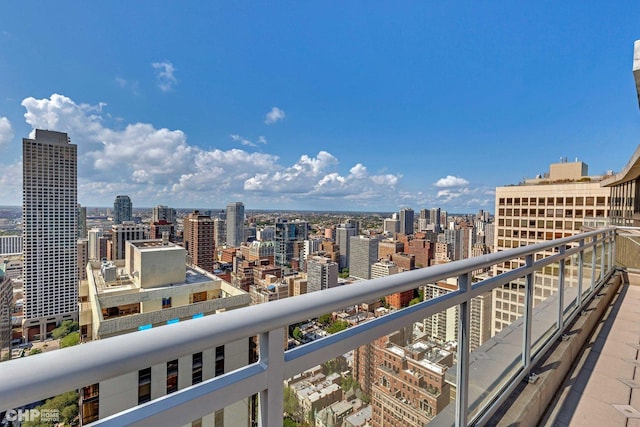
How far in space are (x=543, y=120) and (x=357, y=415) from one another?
29.0 m

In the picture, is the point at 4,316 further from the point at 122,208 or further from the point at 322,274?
the point at 122,208

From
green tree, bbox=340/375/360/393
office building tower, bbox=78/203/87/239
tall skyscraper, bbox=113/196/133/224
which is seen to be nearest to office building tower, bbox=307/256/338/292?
office building tower, bbox=78/203/87/239

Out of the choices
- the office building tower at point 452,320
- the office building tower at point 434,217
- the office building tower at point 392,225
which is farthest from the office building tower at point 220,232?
the office building tower at point 452,320

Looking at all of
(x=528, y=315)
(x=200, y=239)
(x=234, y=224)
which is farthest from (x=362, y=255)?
(x=528, y=315)

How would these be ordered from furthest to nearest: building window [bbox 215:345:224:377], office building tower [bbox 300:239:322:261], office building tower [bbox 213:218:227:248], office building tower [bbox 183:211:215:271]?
1. office building tower [bbox 213:218:227:248]
2. office building tower [bbox 300:239:322:261]
3. office building tower [bbox 183:211:215:271]
4. building window [bbox 215:345:224:377]

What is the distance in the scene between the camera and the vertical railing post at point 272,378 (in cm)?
66

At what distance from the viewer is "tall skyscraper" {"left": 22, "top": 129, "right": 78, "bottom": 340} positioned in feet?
75.3

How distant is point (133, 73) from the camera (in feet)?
118

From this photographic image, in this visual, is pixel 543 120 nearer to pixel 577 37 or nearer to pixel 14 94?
pixel 577 37

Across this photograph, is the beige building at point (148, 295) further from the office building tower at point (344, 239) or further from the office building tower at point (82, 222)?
the office building tower at point (344, 239)

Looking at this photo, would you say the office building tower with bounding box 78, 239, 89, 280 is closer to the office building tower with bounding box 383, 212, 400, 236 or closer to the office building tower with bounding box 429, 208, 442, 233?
the office building tower with bounding box 383, 212, 400, 236

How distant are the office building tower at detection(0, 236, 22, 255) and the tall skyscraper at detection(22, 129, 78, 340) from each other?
3.66 m

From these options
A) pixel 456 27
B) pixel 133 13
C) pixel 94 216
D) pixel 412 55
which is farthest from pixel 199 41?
pixel 94 216

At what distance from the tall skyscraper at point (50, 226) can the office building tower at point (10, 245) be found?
12.0 ft
